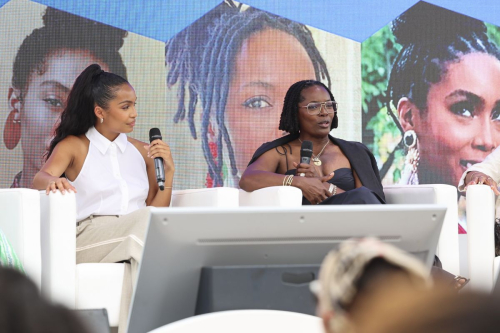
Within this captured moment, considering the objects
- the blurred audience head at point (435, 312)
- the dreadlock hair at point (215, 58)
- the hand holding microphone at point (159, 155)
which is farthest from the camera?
the dreadlock hair at point (215, 58)

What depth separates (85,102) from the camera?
Answer: 3.05 meters

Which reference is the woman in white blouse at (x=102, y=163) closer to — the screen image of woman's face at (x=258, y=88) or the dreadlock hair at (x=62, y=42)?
the screen image of woman's face at (x=258, y=88)

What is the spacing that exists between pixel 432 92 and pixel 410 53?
0.83 ft

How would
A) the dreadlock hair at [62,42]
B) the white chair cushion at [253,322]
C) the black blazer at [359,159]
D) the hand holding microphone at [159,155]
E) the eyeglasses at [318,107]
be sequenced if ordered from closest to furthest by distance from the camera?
the white chair cushion at [253,322], the hand holding microphone at [159,155], the black blazer at [359,159], the eyeglasses at [318,107], the dreadlock hair at [62,42]

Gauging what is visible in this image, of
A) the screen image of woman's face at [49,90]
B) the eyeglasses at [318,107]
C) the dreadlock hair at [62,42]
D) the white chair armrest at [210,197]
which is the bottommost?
the white chair armrest at [210,197]

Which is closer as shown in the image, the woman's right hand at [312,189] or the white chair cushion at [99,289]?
the white chair cushion at [99,289]

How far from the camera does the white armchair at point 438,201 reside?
109 inches

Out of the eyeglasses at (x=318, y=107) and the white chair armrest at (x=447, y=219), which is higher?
the eyeglasses at (x=318, y=107)

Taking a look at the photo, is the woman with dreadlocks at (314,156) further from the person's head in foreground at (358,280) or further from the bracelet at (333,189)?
the person's head in foreground at (358,280)

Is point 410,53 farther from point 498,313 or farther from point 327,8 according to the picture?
point 498,313

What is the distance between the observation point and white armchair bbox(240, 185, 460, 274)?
2.78 m

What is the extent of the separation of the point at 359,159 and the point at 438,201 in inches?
20.8

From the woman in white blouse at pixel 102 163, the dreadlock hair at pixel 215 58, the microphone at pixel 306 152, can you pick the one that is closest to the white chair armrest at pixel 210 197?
the woman in white blouse at pixel 102 163

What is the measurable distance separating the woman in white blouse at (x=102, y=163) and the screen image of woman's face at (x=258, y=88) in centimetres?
121
